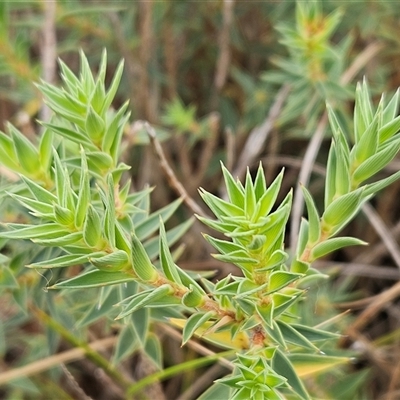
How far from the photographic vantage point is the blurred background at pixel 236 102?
4.25 feet

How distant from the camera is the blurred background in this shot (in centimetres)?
129

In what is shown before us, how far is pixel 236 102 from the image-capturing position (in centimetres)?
180

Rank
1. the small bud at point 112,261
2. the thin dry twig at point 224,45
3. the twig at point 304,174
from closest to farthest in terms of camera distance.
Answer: the small bud at point 112,261
the twig at point 304,174
the thin dry twig at point 224,45

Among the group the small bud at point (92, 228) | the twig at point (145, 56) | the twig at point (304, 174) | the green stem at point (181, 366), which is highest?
the twig at point (145, 56)

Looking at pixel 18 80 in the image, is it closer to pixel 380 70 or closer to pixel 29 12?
pixel 29 12

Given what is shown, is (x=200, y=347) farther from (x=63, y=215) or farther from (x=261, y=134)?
(x=261, y=134)

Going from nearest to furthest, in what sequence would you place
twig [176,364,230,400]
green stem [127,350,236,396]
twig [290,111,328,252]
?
green stem [127,350,236,396] < twig [290,111,328,252] < twig [176,364,230,400]

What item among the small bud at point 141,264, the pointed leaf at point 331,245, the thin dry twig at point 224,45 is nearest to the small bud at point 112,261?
the small bud at point 141,264

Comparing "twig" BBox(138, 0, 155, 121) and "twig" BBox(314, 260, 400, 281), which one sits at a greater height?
"twig" BBox(138, 0, 155, 121)

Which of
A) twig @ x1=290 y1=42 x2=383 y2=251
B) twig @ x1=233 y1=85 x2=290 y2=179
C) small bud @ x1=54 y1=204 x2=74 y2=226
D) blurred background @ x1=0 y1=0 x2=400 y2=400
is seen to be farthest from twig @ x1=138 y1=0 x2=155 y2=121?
small bud @ x1=54 y1=204 x2=74 y2=226

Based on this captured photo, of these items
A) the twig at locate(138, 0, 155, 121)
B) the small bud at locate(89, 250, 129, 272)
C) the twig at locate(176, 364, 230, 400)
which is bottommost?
the twig at locate(176, 364, 230, 400)

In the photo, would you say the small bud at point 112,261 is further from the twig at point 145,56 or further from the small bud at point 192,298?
the twig at point 145,56

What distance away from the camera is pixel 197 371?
1.48 m

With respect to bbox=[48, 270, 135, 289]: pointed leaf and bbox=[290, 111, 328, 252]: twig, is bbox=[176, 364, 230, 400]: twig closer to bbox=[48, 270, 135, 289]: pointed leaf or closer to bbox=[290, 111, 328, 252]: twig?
bbox=[290, 111, 328, 252]: twig
